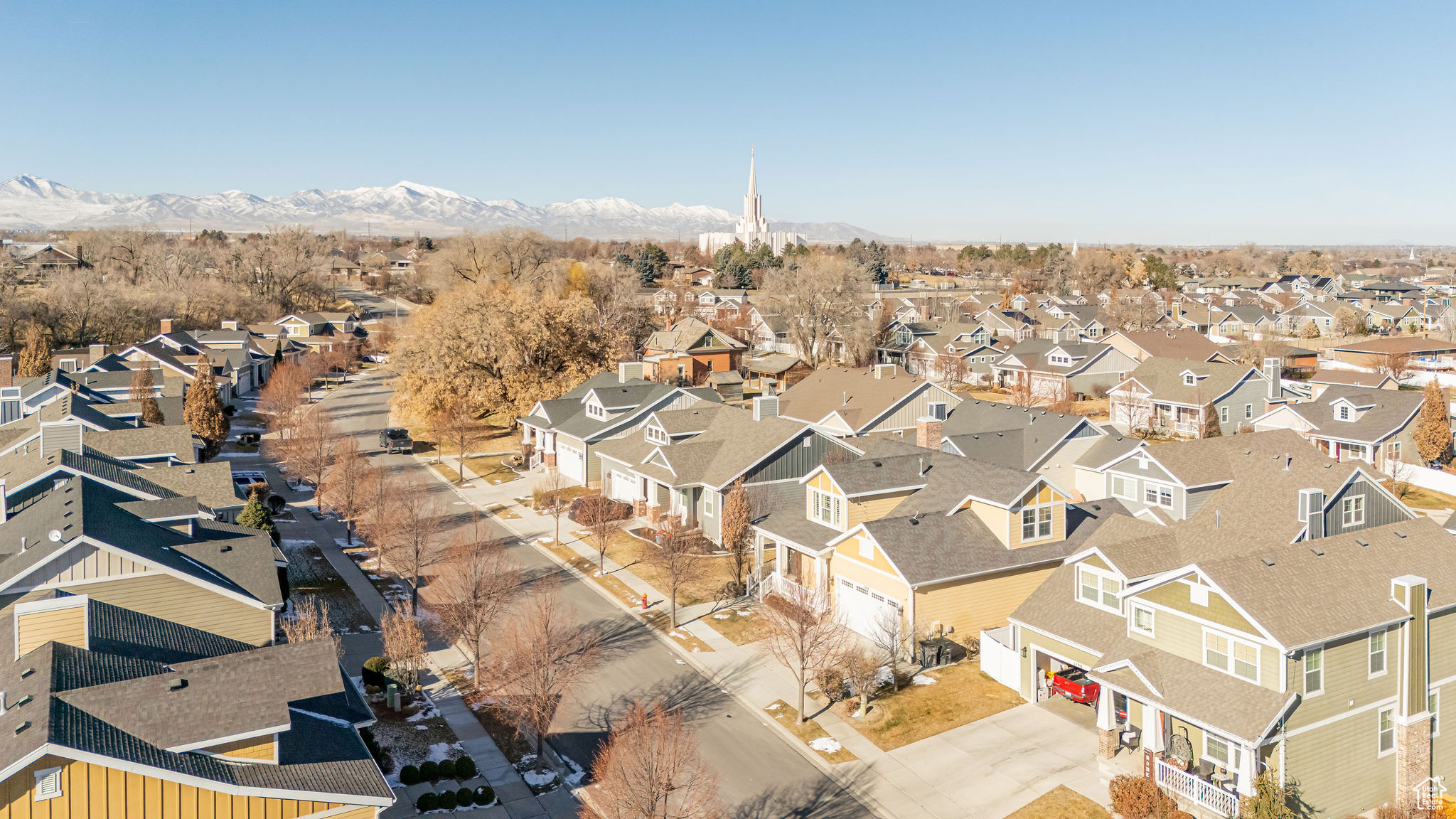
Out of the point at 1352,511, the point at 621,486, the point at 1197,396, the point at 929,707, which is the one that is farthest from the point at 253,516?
the point at 1197,396

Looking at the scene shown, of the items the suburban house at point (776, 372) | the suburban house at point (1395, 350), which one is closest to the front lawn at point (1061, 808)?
the suburban house at point (776, 372)

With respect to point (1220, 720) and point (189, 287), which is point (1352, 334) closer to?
point (1220, 720)

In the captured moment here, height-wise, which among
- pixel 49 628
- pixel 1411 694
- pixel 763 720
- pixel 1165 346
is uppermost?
pixel 1165 346

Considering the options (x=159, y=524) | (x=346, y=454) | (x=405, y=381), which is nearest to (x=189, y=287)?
(x=405, y=381)

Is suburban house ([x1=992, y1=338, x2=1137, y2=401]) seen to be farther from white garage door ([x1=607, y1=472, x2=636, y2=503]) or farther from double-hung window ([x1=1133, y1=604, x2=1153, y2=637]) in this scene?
double-hung window ([x1=1133, y1=604, x2=1153, y2=637])

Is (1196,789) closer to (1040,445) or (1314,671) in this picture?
(1314,671)

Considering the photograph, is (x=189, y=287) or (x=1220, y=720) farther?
(x=189, y=287)
